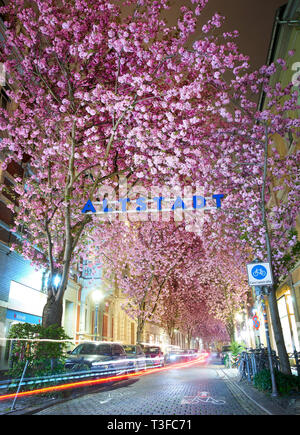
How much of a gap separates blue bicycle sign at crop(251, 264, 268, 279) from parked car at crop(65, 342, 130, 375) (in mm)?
6727

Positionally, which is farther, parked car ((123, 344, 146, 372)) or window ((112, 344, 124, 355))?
parked car ((123, 344, 146, 372))

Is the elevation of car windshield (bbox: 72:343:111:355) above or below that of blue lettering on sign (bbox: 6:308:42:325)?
below

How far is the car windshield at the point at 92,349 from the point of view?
47.2 feet

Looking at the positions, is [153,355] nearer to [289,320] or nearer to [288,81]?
[289,320]

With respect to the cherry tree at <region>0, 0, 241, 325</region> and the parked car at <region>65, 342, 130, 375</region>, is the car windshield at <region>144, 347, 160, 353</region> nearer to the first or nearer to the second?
the parked car at <region>65, 342, 130, 375</region>

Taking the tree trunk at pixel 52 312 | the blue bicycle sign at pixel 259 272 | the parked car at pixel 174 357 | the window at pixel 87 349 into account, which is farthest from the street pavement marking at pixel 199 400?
the parked car at pixel 174 357

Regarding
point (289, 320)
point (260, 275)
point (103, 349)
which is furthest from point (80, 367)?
point (289, 320)

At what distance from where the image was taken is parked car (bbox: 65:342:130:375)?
41.3 feet

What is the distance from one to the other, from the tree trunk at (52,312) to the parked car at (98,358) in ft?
5.85

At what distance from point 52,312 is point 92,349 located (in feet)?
13.8

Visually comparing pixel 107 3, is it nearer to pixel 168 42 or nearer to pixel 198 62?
pixel 168 42

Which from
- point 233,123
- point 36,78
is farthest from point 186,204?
point 36,78

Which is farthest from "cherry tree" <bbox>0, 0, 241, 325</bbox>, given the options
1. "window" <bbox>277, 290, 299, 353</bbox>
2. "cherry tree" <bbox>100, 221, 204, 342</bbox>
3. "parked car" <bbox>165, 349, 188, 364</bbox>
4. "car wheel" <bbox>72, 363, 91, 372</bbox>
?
"parked car" <bbox>165, 349, 188, 364</bbox>

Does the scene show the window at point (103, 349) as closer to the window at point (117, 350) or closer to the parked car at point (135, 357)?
the window at point (117, 350)
